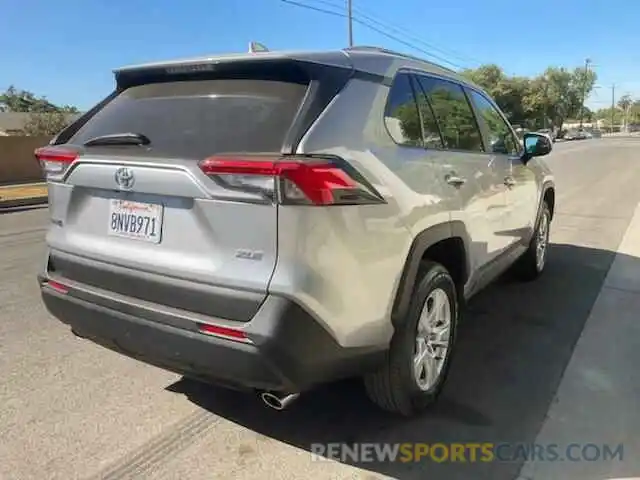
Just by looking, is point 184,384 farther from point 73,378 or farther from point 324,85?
point 324,85

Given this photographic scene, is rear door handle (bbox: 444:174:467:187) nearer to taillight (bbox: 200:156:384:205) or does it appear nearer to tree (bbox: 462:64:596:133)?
taillight (bbox: 200:156:384:205)

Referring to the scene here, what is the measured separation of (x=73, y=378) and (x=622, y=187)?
13.7 metres

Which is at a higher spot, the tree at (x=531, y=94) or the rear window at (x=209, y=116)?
the tree at (x=531, y=94)

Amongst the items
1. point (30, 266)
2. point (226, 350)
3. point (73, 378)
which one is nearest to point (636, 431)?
point (226, 350)

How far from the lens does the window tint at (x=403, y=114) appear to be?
8.82 feet

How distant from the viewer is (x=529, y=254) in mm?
5270

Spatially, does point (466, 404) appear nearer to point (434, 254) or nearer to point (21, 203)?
point (434, 254)

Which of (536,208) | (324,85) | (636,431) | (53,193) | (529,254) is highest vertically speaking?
(324,85)

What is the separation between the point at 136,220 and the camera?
2.47 meters

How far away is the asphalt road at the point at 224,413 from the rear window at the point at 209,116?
144 centimetres

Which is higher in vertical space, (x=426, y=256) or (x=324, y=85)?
(x=324, y=85)

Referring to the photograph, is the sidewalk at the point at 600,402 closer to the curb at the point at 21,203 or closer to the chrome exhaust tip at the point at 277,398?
the chrome exhaust tip at the point at 277,398

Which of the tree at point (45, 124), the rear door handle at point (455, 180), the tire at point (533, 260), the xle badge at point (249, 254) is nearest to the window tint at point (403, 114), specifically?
the rear door handle at point (455, 180)

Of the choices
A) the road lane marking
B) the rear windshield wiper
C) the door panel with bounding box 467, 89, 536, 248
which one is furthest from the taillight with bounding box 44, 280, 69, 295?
the door panel with bounding box 467, 89, 536, 248
